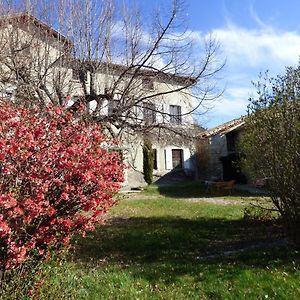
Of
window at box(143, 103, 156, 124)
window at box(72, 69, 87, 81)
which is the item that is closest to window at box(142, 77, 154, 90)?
window at box(143, 103, 156, 124)

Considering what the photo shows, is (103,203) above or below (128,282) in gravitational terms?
above

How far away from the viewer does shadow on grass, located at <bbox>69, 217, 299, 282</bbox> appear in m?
5.79

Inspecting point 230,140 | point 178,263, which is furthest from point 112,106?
point 230,140

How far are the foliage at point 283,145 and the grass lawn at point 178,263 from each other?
84 cm

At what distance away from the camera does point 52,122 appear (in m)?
4.09

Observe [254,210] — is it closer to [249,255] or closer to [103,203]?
[249,255]

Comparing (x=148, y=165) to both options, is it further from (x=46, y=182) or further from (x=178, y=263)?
(x=46, y=182)

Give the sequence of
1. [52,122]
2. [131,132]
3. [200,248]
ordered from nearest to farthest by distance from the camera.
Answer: [52,122] < [200,248] < [131,132]

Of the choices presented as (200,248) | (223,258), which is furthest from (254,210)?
(223,258)

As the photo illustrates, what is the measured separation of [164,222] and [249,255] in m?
4.08

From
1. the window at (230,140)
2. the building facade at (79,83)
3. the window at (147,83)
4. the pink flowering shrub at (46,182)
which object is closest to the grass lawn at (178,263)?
the pink flowering shrub at (46,182)

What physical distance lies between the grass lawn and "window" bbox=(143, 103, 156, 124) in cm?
309

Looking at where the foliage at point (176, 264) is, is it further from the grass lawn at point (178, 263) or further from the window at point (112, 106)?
the window at point (112, 106)

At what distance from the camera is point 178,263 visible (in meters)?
5.97
